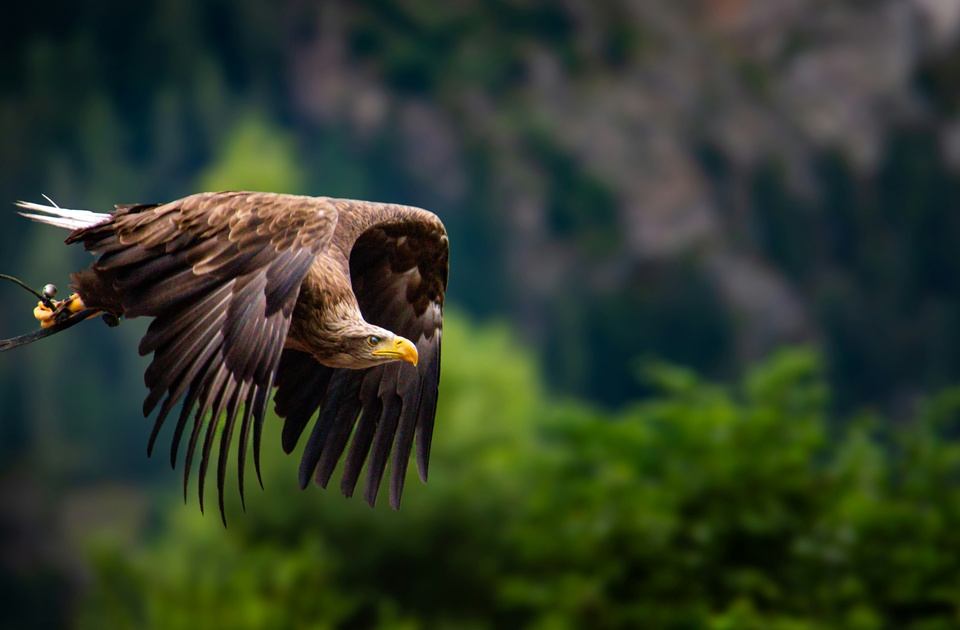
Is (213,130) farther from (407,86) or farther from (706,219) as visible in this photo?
(706,219)

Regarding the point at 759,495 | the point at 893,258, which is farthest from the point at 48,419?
the point at 759,495

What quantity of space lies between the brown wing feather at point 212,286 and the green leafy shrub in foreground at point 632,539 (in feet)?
21.8

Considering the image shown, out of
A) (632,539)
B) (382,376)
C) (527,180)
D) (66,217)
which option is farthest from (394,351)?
(527,180)

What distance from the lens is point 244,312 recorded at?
14.0 ft

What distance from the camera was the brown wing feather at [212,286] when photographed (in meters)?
4.11

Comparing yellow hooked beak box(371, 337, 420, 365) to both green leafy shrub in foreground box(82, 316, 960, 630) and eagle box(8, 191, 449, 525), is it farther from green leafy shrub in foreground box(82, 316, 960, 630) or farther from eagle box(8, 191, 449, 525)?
green leafy shrub in foreground box(82, 316, 960, 630)

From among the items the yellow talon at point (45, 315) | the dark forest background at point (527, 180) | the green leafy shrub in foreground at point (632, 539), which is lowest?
the yellow talon at point (45, 315)

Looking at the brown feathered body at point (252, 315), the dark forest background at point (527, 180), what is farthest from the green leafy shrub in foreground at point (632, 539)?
the brown feathered body at point (252, 315)

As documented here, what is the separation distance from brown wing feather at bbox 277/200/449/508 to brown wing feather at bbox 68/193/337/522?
45 cm

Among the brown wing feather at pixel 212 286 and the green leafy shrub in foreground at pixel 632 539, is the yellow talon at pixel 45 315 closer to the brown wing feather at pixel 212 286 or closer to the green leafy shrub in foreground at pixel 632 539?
the brown wing feather at pixel 212 286

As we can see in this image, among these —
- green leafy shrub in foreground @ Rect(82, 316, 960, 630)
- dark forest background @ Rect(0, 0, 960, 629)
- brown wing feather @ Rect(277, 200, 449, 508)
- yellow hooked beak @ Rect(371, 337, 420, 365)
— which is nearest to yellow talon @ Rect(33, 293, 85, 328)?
brown wing feather @ Rect(277, 200, 449, 508)

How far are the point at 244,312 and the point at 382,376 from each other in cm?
134

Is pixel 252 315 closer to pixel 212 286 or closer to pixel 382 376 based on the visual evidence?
pixel 212 286

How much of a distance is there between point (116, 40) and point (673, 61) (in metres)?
15.6
